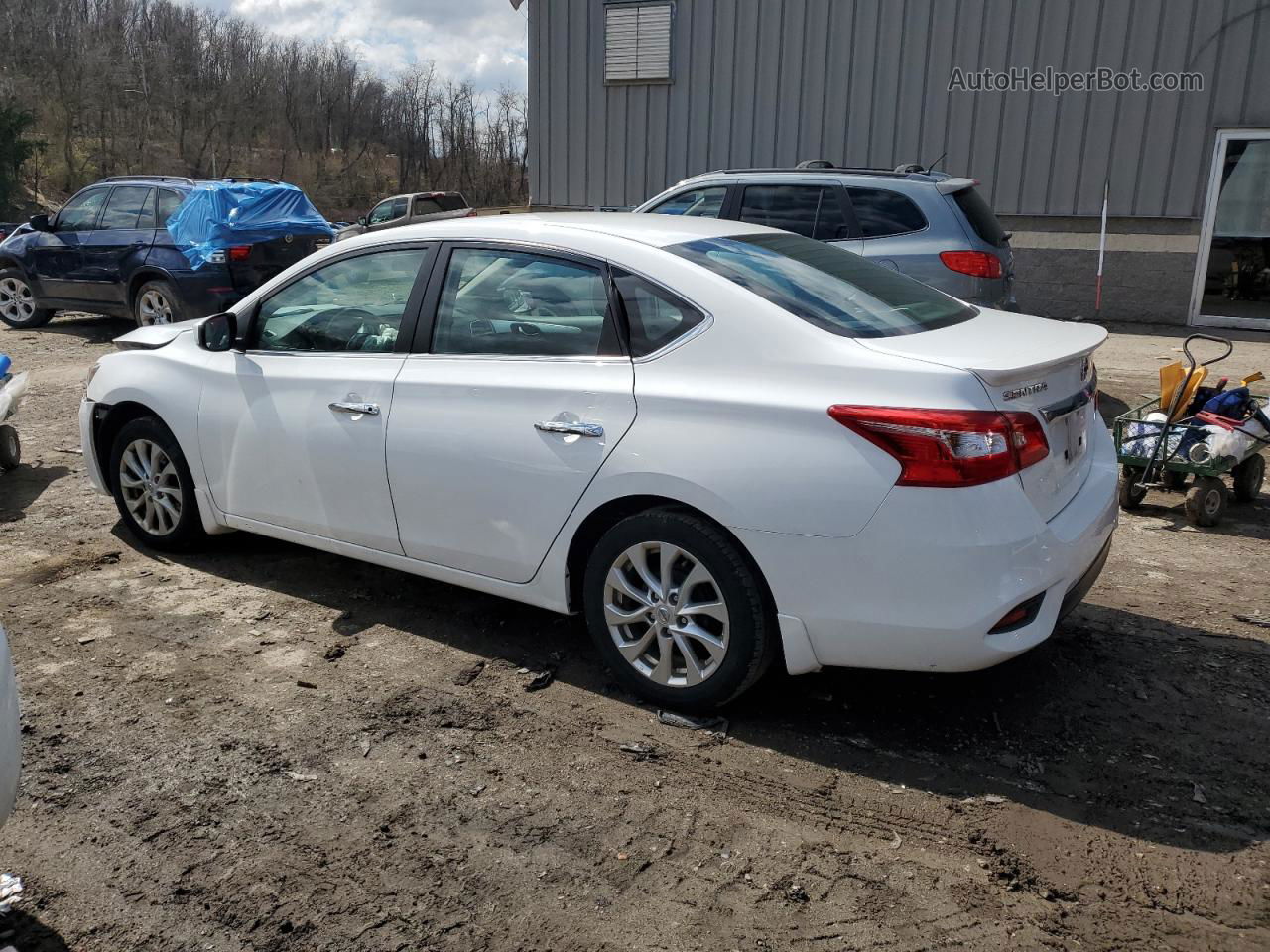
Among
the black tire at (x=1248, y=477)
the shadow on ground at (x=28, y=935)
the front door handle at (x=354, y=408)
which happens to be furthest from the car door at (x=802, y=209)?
the shadow on ground at (x=28, y=935)

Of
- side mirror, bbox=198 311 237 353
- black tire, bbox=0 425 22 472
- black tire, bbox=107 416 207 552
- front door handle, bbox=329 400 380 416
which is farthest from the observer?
black tire, bbox=0 425 22 472

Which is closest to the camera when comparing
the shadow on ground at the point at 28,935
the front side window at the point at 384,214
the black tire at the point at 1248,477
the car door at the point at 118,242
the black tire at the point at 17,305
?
the shadow on ground at the point at 28,935

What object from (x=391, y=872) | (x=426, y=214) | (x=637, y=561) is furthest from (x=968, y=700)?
(x=426, y=214)

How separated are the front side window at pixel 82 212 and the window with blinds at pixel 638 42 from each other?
715 centimetres

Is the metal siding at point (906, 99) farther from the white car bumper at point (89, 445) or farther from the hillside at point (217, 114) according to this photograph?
the hillside at point (217, 114)

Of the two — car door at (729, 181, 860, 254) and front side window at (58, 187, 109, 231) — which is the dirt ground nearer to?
car door at (729, 181, 860, 254)

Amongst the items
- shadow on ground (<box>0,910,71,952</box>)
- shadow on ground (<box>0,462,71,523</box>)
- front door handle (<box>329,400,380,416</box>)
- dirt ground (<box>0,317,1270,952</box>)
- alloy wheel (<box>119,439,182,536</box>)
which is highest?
front door handle (<box>329,400,380,416</box>)

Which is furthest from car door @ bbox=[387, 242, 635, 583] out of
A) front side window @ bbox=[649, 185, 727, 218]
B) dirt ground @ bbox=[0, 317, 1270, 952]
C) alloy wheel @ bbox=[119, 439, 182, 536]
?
front side window @ bbox=[649, 185, 727, 218]

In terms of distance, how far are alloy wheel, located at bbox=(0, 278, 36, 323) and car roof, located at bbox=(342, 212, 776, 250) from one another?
34.8 feet

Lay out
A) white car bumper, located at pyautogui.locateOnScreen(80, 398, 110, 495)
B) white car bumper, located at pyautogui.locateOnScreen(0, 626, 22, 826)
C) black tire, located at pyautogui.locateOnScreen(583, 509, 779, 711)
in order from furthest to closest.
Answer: white car bumper, located at pyautogui.locateOnScreen(80, 398, 110, 495) → black tire, located at pyautogui.locateOnScreen(583, 509, 779, 711) → white car bumper, located at pyautogui.locateOnScreen(0, 626, 22, 826)

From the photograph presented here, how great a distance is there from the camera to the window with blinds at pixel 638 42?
49.6 ft

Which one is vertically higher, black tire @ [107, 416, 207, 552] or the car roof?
the car roof

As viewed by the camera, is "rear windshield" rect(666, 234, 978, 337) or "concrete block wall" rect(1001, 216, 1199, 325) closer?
"rear windshield" rect(666, 234, 978, 337)

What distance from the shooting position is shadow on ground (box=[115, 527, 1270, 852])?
128 inches
